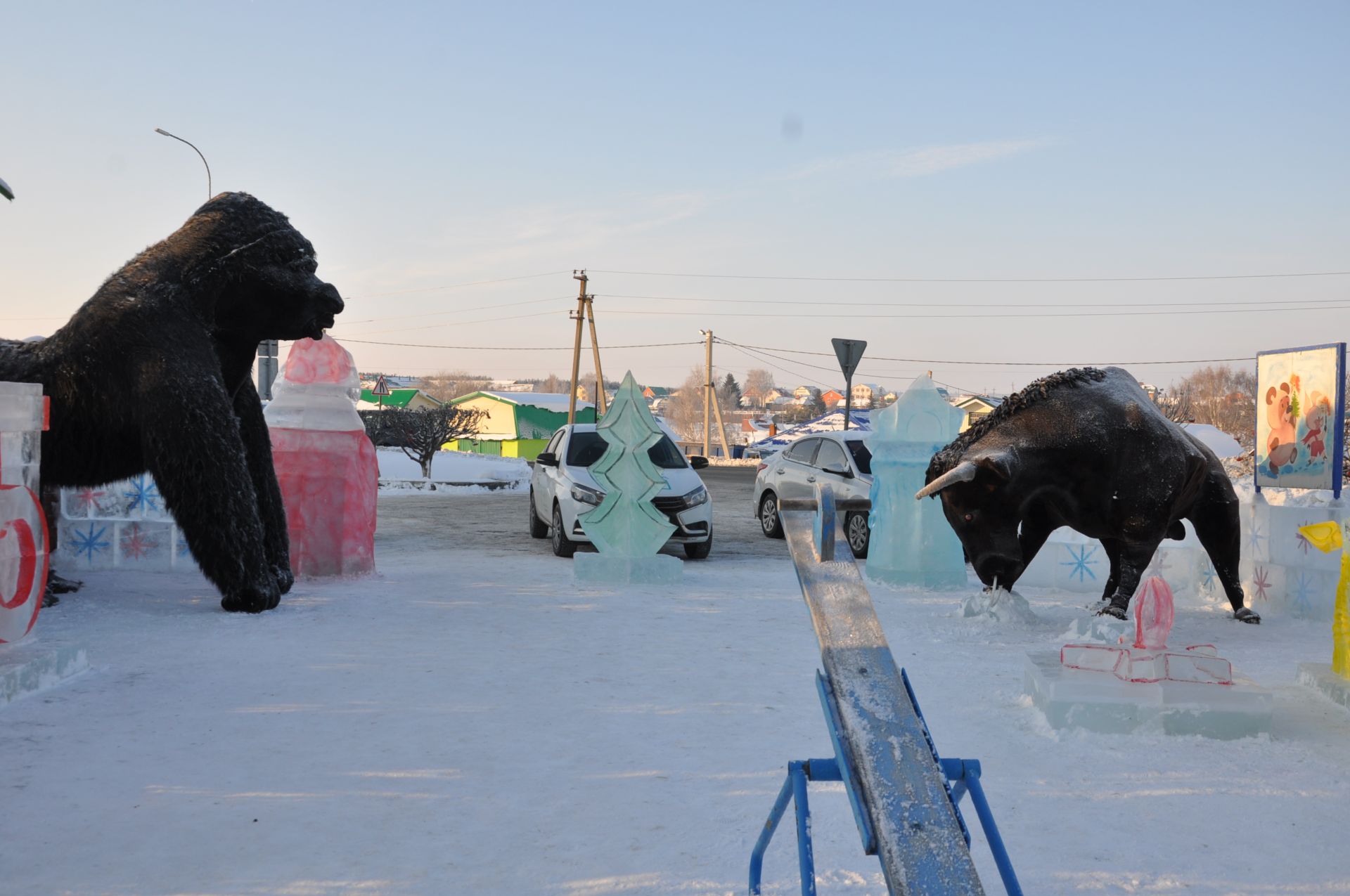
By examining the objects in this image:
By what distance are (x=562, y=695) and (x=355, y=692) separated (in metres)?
1.10

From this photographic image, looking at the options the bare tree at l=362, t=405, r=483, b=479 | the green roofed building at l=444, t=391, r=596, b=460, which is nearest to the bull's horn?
the bare tree at l=362, t=405, r=483, b=479

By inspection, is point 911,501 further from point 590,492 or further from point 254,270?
point 254,270

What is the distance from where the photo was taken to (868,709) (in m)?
2.54

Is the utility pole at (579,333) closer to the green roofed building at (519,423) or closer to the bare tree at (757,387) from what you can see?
the green roofed building at (519,423)

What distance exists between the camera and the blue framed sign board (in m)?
8.49

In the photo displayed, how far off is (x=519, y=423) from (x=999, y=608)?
45.4 m

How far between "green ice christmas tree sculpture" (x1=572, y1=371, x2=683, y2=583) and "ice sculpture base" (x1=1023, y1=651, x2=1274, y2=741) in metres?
5.10

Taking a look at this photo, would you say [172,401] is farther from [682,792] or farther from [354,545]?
[682,792]

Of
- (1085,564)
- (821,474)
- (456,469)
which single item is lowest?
(456,469)

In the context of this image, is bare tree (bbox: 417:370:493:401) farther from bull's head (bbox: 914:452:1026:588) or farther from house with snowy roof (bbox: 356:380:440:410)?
bull's head (bbox: 914:452:1026:588)

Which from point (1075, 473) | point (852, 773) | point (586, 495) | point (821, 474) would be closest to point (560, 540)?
point (586, 495)

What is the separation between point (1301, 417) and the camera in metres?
8.88

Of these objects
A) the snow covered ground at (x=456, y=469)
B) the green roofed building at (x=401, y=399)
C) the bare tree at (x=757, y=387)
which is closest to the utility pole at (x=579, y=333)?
the snow covered ground at (x=456, y=469)

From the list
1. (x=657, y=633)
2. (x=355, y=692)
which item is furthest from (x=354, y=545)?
(x=355, y=692)
